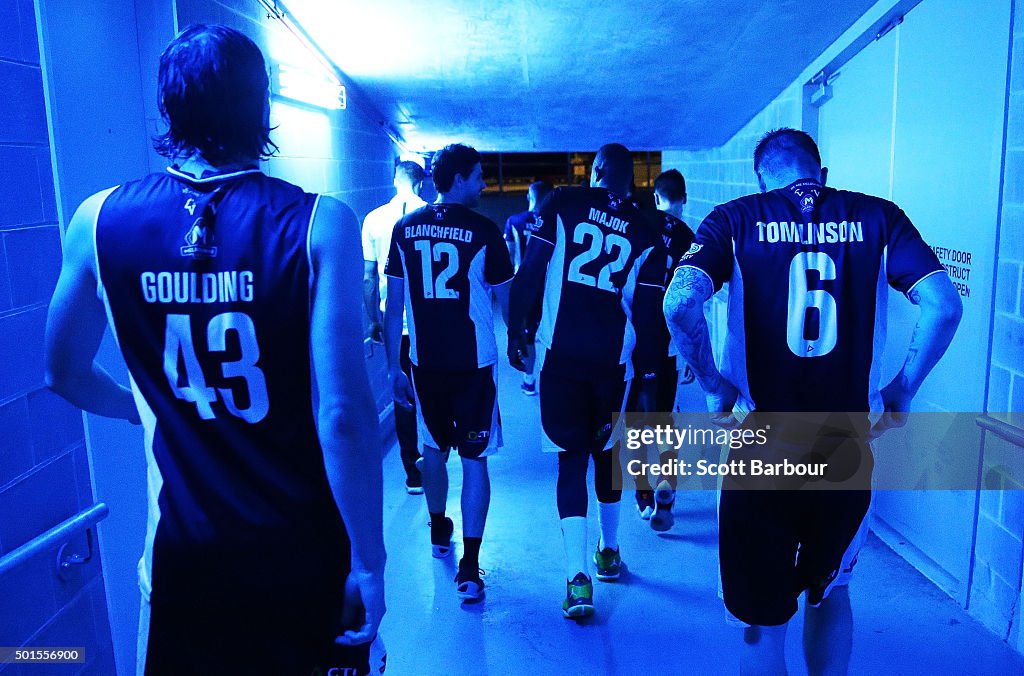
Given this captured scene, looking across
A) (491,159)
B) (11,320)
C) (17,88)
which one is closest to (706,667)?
(11,320)

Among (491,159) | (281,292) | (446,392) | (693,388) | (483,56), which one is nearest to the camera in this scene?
(281,292)

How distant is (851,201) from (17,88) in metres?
1.92

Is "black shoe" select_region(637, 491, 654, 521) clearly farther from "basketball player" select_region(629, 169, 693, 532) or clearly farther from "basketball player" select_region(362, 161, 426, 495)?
"basketball player" select_region(362, 161, 426, 495)

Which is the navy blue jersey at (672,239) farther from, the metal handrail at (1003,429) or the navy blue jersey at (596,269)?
the metal handrail at (1003,429)

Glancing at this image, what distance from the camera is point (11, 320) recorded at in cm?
152

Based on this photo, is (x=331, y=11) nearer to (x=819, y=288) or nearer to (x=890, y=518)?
(x=819, y=288)

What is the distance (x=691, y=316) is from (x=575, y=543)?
3.92 ft

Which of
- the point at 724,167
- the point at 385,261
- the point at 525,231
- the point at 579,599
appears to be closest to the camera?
the point at 579,599

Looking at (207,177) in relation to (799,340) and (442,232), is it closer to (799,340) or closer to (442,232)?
(799,340)

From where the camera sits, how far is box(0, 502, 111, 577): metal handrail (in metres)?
1.44

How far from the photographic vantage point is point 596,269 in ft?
8.90

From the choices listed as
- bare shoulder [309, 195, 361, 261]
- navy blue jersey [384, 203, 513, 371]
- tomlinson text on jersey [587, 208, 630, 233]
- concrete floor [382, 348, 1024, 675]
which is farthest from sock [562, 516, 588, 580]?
bare shoulder [309, 195, 361, 261]

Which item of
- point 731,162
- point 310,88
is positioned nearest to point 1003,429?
point 310,88

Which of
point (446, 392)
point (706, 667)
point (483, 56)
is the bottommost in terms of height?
point (706, 667)
